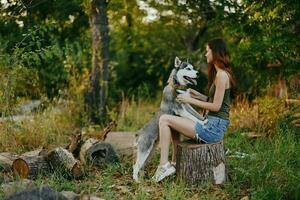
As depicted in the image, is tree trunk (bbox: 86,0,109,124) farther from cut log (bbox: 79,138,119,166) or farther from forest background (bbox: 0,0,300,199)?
cut log (bbox: 79,138,119,166)

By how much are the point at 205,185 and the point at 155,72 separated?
9.33m

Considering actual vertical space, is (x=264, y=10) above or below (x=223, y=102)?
above

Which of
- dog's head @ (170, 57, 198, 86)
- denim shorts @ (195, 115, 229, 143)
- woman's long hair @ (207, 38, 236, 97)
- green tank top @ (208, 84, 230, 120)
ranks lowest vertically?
denim shorts @ (195, 115, 229, 143)

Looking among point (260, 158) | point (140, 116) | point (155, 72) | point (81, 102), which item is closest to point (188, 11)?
point (140, 116)

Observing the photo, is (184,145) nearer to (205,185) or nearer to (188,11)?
(205,185)

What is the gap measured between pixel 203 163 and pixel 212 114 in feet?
1.90

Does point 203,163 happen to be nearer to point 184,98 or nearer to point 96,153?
point 184,98

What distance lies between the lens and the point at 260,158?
664 cm

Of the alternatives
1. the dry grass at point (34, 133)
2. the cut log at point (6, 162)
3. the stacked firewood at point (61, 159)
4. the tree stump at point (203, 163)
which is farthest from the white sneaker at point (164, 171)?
the dry grass at point (34, 133)

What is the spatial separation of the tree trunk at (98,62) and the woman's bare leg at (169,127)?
3.78m

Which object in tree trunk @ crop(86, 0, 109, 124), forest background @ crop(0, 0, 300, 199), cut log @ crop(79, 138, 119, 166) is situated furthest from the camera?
tree trunk @ crop(86, 0, 109, 124)

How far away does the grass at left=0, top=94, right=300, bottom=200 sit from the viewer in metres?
5.75

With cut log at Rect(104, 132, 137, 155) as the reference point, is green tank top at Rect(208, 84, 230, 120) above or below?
above

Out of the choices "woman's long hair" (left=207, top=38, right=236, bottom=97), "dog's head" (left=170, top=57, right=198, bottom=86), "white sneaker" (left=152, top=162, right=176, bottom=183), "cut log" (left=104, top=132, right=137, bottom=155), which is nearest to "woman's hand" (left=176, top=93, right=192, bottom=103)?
"dog's head" (left=170, top=57, right=198, bottom=86)
